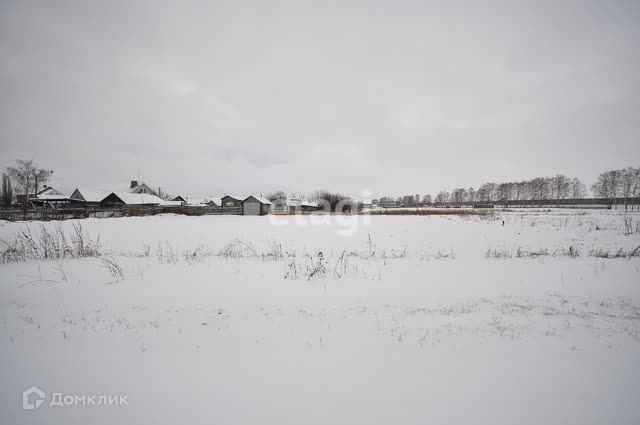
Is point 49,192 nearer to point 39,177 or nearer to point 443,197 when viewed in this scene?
point 39,177

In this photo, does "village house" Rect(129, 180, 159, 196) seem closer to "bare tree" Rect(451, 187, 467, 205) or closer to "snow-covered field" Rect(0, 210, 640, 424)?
"snow-covered field" Rect(0, 210, 640, 424)

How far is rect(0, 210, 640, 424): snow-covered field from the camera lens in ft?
6.95

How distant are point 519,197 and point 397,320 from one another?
11072cm

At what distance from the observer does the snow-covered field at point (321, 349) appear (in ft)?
6.95

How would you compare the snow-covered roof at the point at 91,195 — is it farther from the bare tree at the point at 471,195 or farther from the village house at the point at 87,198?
the bare tree at the point at 471,195

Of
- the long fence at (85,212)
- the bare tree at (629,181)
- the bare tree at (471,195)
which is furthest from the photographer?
A: the bare tree at (471,195)

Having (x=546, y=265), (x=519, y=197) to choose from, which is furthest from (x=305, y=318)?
(x=519, y=197)

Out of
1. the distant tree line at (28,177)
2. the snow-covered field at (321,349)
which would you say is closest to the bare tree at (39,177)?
the distant tree line at (28,177)

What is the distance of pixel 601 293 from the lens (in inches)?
181

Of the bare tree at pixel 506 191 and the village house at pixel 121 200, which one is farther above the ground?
the bare tree at pixel 506 191

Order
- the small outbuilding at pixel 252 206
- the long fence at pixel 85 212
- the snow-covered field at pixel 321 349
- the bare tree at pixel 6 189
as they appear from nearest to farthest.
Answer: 1. the snow-covered field at pixel 321 349
2. the long fence at pixel 85 212
3. the small outbuilding at pixel 252 206
4. the bare tree at pixel 6 189

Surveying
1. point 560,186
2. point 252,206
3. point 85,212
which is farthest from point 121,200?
point 560,186

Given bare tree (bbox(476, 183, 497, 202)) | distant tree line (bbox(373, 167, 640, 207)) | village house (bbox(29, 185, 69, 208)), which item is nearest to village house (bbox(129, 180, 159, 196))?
village house (bbox(29, 185, 69, 208))

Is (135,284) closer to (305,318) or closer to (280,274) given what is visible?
(280,274)
